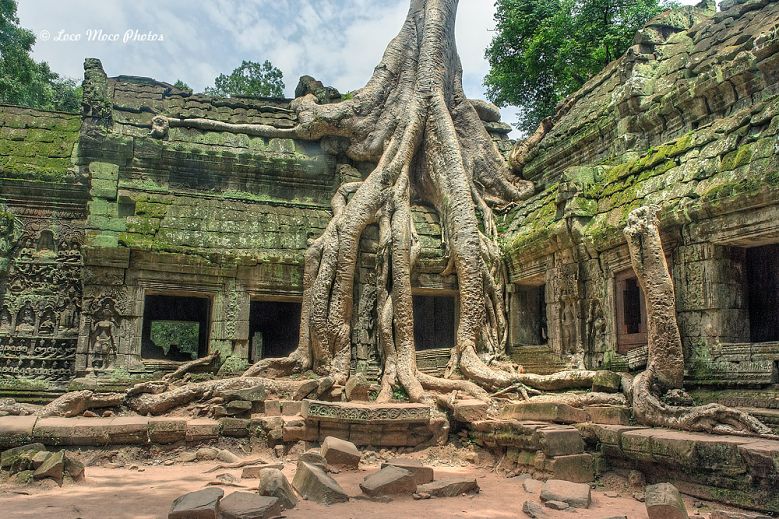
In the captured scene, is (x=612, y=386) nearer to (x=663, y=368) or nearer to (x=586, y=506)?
(x=663, y=368)

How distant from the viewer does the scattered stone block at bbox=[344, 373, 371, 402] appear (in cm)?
870

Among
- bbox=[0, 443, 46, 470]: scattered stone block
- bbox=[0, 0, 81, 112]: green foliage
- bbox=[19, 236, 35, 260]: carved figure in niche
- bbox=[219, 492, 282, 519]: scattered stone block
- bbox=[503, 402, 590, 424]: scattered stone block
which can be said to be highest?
bbox=[0, 0, 81, 112]: green foliage

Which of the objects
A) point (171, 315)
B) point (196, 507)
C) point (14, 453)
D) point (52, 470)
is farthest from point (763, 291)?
point (171, 315)

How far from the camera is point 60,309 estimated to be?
10.3 m

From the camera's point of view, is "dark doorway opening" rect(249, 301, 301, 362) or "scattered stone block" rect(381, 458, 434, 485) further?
"dark doorway opening" rect(249, 301, 301, 362)

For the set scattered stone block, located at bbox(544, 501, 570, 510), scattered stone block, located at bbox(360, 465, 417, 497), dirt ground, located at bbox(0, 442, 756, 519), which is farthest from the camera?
scattered stone block, located at bbox(360, 465, 417, 497)

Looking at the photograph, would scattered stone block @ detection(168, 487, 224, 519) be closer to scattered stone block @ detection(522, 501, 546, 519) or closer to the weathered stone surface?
the weathered stone surface

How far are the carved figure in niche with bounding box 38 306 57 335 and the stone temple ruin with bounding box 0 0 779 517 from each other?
20mm

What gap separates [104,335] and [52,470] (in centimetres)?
405

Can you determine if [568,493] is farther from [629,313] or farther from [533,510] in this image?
[629,313]

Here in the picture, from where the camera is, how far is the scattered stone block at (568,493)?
4898 mm

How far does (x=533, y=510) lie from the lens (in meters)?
4.81

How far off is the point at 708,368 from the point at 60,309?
9.19 metres

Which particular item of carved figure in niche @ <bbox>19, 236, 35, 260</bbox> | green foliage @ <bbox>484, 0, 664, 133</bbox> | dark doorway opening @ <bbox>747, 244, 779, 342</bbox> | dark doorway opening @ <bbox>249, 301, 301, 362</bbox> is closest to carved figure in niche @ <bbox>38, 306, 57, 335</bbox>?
carved figure in niche @ <bbox>19, 236, 35, 260</bbox>
